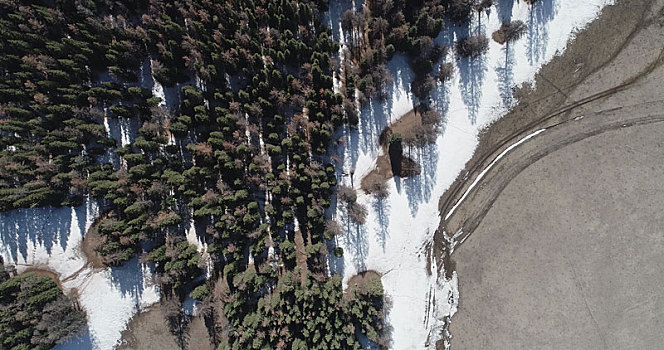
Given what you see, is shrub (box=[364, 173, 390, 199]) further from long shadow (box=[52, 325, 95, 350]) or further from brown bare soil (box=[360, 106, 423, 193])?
long shadow (box=[52, 325, 95, 350])

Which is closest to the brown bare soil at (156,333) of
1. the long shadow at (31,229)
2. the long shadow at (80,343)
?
the long shadow at (80,343)

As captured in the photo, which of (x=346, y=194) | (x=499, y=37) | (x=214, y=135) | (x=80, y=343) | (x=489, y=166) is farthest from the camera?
(x=489, y=166)

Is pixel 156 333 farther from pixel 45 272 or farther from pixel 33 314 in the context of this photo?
Answer: pixel 45 272

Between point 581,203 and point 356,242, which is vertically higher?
point 581,203

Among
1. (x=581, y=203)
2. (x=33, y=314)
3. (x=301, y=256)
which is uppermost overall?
(x=581, y=203)

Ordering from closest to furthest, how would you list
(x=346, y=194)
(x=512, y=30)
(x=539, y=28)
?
1. (x=346, y=194)
2. (x=512, y=30)
3. (x=539, y=28)

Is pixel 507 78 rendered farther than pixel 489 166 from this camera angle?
No

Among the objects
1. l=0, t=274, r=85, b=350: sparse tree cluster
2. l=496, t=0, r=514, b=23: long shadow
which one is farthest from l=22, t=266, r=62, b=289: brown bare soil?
l=496, t=0, r=514, b=23: long shadow

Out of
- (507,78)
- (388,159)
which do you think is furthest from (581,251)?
(388,159)
